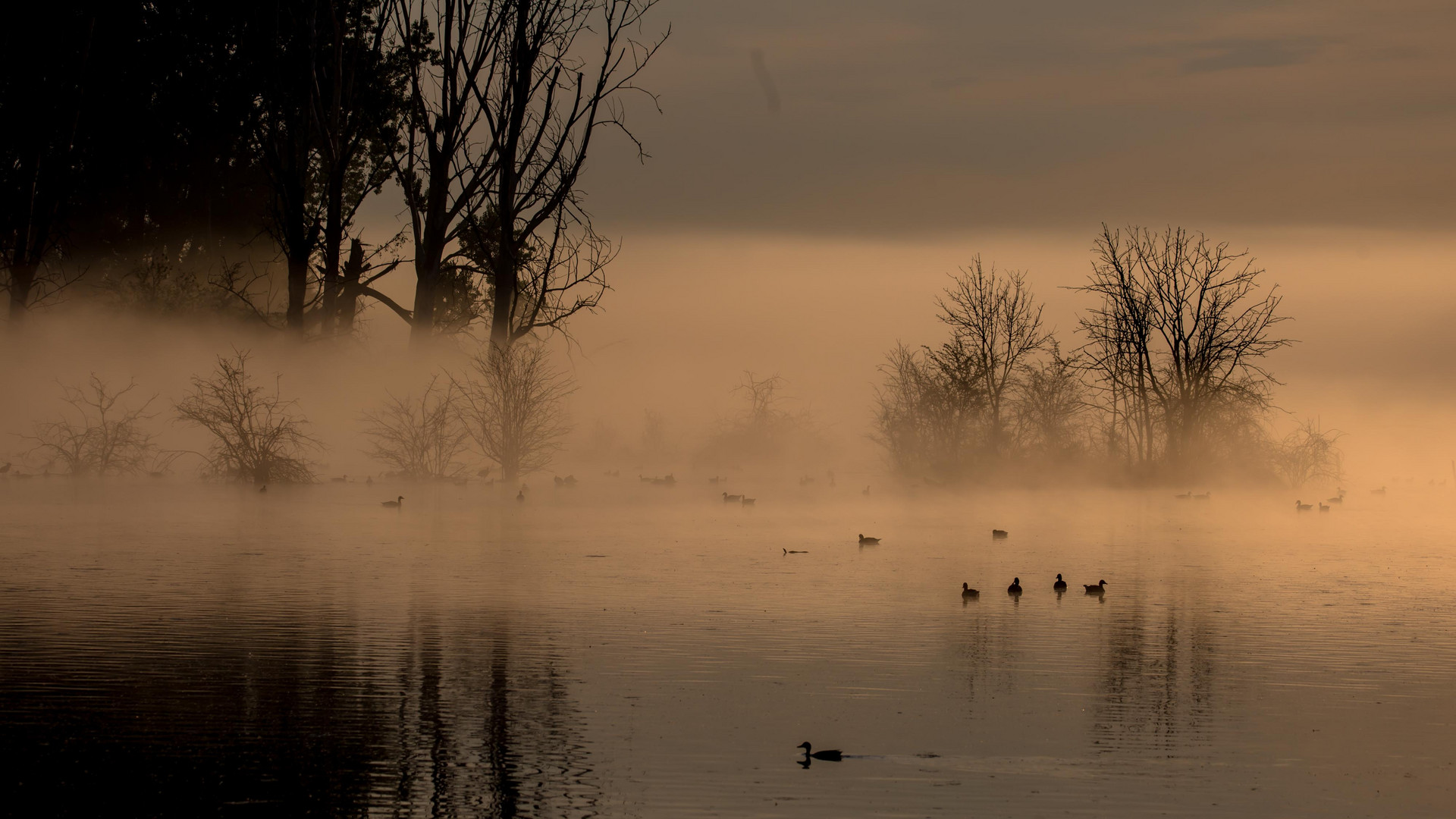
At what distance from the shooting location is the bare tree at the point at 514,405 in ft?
107

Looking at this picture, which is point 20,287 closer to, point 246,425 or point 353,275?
point 246,425

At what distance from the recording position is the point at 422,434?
33.5 m

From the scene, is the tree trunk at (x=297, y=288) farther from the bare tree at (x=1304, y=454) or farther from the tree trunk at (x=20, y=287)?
the bare tree at (x=1304, y=454)

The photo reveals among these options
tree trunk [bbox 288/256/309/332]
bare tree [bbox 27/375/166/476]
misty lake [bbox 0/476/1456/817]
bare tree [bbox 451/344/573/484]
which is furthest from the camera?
bare tree [bbox 451/344/573/484]

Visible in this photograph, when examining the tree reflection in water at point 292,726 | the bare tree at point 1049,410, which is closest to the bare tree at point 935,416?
the bare tree at point 1049,410

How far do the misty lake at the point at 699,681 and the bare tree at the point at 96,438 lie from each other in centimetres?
1263

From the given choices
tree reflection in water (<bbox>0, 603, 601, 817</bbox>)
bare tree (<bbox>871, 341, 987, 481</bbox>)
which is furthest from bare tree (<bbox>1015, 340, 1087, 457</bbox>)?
tree reflection in water (<bbox>0, 603, 601, 817</bbox>)

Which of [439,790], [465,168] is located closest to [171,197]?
[465,168]

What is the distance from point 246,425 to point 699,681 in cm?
2166

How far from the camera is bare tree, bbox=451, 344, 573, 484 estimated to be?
32531 millimetres

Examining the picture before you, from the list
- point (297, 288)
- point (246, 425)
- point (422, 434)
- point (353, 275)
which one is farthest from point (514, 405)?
point (297, 288)

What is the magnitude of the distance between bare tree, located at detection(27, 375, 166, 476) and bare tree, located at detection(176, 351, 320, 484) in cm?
189

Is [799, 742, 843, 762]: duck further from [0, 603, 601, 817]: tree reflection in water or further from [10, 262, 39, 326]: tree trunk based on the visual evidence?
[10, 262, 39, 326]: tree trunk

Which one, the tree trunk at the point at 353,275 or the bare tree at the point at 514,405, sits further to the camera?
the bare tree at the point at 514,405
